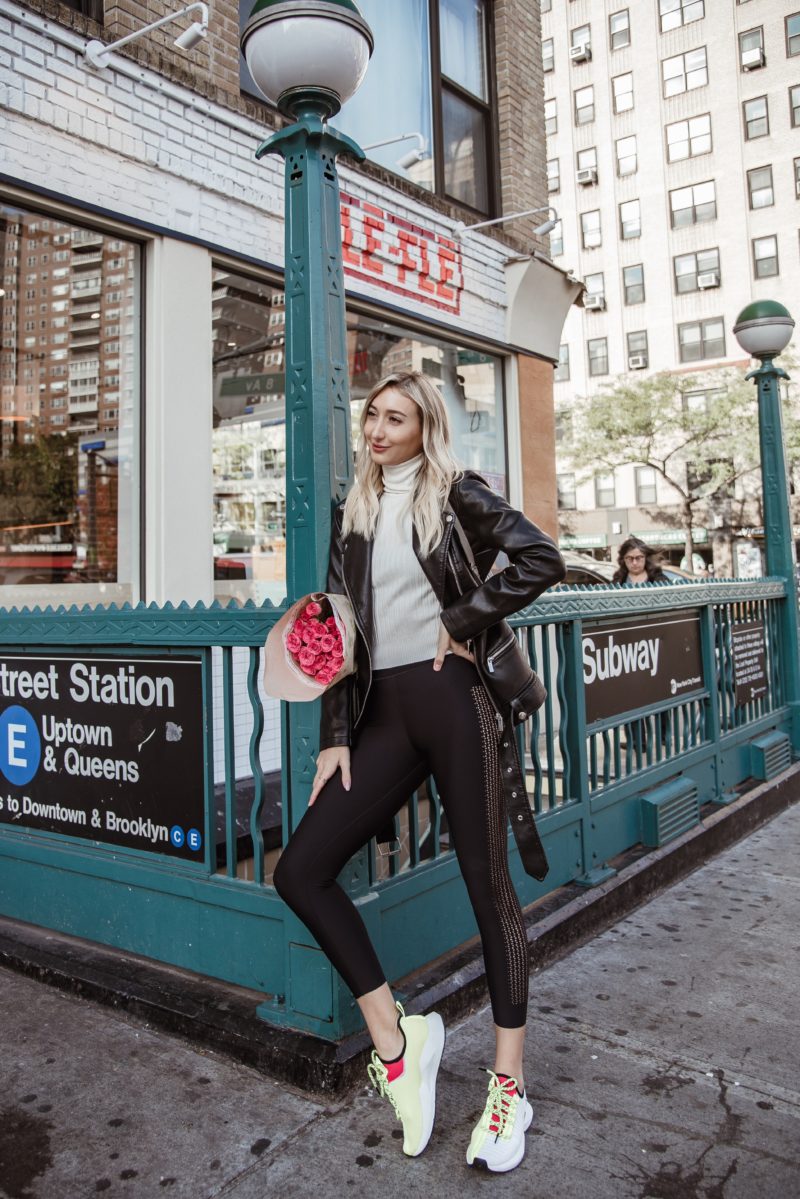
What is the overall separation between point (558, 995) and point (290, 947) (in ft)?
3.56

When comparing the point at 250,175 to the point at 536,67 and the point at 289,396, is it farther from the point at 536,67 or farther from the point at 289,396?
the point at 536,67

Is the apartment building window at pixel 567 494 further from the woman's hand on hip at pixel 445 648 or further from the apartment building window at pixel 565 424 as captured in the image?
the woman's hand on hip at pixel 445 648

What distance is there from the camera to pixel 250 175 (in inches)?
259

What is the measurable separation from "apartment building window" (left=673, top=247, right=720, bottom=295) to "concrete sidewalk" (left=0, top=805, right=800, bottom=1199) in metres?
38.5

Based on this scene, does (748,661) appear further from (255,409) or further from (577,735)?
(255,409)

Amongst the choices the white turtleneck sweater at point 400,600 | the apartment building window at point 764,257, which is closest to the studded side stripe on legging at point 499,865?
the white turtleneck sweater at point 400,600

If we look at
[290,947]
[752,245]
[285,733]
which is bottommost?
[290,947]

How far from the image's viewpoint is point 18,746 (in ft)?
12.7

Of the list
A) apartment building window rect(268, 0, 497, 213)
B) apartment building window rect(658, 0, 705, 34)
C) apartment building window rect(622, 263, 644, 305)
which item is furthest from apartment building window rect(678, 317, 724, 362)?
apartment building window rect(268, 0, 497, 213)

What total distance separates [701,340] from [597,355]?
464 centimetres

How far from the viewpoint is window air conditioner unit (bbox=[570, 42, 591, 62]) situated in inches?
1596

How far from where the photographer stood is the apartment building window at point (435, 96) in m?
8.15

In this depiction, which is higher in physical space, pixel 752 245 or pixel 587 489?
pixel 752 245

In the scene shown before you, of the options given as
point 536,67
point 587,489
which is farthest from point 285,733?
point 587,489
